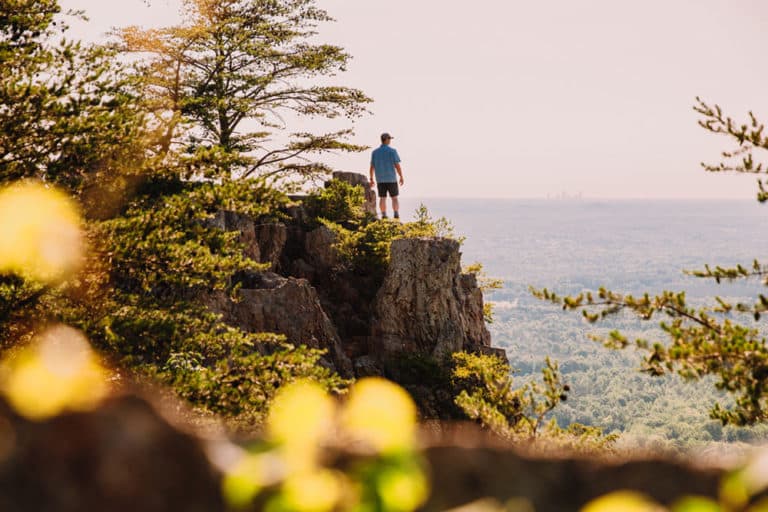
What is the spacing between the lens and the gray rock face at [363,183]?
2317 cm

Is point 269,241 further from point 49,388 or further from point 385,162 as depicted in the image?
point 49,388

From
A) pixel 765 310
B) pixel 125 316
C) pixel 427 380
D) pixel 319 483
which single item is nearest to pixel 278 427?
pixel 319 483

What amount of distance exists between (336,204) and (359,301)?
3943mm

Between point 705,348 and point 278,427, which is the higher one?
point 278,427

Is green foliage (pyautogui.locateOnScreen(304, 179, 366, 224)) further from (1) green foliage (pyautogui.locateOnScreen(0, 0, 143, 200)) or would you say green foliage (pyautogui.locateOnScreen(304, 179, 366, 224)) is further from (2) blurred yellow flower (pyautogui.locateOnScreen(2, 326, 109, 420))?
(2) blurred yellow flower (pyautogui.locateOnScreen(2, 326, 109, 420))

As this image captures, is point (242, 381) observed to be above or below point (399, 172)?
below

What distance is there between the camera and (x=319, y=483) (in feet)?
4.27

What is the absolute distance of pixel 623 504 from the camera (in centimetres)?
124

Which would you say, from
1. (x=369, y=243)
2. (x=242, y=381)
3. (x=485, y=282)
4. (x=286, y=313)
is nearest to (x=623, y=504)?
(x=242, y=381)

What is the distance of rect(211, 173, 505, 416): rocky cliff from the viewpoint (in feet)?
51.8

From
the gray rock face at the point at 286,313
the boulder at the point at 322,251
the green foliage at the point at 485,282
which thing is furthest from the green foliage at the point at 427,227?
the gray rock face at the point at 286,313

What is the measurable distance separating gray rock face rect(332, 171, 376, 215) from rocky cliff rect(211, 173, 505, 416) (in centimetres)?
299

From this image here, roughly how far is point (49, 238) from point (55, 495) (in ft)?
20.5

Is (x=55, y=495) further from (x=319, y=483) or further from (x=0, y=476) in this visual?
(x=319, y=483)
